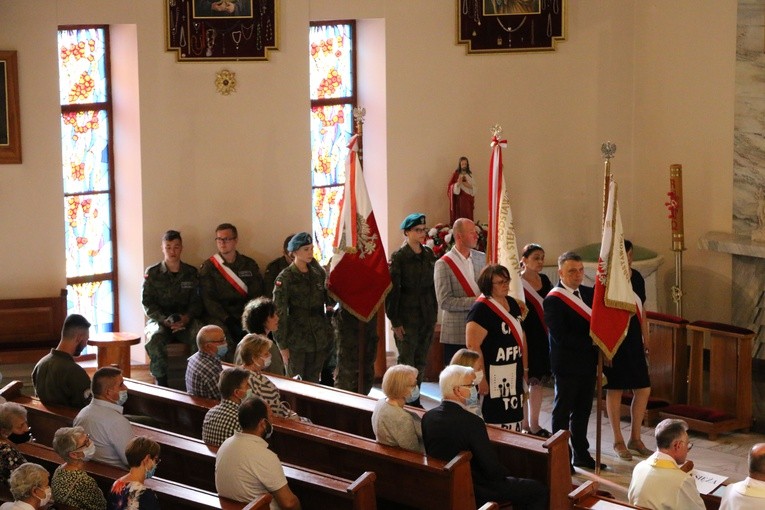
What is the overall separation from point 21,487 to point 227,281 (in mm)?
4839

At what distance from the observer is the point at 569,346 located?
882cm

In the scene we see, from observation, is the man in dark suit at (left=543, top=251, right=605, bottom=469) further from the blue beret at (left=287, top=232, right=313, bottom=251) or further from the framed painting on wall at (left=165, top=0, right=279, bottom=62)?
the framed painting on wall at (left=165, top=0, right=279, bottom=62)

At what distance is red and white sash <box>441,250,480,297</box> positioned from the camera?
9547 millimetres

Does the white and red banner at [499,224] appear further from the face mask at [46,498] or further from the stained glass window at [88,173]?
the face mask at [46,498]

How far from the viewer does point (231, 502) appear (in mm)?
6336

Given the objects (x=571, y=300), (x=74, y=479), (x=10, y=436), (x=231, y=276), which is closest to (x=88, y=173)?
(x=231, y=276)

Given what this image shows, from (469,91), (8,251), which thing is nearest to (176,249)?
(8,251)

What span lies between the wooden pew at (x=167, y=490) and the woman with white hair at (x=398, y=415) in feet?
3.38

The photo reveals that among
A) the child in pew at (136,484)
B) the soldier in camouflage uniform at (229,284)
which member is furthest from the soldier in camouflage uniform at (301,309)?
the child in pew at (136,484)

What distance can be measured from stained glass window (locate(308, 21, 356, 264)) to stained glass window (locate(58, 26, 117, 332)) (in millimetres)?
1930

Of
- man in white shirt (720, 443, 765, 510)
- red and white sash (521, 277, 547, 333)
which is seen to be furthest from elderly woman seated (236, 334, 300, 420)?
man in white shirt (720, 443, 765, 510)

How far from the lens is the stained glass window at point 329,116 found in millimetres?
12273

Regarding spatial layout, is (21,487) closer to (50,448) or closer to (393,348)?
(50,448)

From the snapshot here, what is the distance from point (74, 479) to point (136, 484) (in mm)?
439
